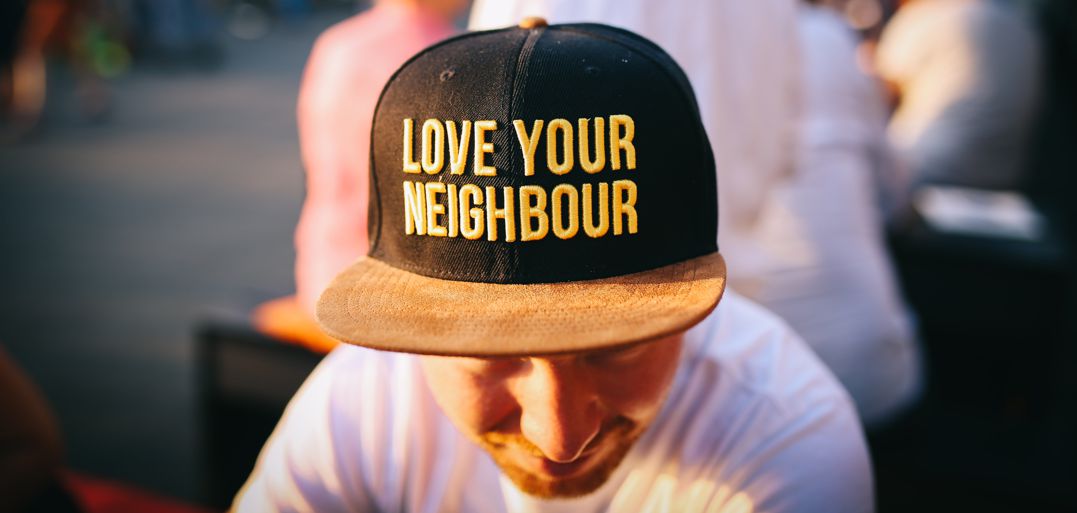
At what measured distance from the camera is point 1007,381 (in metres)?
2.95

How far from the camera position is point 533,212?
878 mm

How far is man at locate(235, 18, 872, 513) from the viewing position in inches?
34.2

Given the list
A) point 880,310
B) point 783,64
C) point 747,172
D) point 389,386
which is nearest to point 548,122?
point 389,386

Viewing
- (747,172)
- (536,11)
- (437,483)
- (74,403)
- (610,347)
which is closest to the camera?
(610,347)

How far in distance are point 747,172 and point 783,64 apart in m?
0.25

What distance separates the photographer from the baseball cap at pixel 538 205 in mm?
856

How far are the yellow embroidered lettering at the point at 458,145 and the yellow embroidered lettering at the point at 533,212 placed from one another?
0.07 meters

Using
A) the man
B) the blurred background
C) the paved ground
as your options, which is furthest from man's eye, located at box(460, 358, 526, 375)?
the paved ground

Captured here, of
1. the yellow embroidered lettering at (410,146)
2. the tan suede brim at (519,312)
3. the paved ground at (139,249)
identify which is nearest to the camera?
the tan suede brim at (519,312)

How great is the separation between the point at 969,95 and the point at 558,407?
3289 millimetres

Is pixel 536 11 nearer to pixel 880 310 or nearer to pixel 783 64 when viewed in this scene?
pixel 783 64

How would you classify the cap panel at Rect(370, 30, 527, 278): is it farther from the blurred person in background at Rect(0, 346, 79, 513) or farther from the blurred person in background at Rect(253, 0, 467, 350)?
the blurred person in background at Rect(253, 0, 467, 350)

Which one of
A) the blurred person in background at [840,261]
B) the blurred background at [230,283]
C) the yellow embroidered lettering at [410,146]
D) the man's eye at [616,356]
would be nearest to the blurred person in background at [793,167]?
the blurred person in background at [840,261]

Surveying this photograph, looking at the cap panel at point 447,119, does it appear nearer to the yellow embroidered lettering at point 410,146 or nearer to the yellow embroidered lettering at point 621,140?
the yellow embroidered lettering at point 410,146
